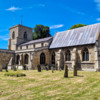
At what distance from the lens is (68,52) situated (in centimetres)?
2869

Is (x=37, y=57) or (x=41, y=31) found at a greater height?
(x=41, y=31)

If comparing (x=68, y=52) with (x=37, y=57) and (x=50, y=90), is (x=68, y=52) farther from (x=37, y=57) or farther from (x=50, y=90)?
(x=50, y=90)

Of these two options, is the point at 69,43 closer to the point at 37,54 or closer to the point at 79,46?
the point at 79,46

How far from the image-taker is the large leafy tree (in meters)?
57.7

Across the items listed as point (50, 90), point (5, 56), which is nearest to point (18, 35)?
point (5, 56)

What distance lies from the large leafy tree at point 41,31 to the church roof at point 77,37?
24050 millimetres

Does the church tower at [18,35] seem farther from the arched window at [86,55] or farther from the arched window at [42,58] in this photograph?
the arched window at [86,55]

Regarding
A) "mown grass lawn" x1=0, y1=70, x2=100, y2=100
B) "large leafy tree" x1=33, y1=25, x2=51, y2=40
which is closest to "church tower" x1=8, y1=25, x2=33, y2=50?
"large leafy tree" x1=33, y1=25, x2=51, y2=40

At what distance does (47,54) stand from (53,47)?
2468 mm

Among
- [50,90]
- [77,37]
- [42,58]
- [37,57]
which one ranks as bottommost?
[50,90]

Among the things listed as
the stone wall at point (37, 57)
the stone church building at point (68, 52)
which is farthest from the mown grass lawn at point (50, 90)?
the stone wall at point (37, 57)

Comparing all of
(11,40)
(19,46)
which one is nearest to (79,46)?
(19,46)

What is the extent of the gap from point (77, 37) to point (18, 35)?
86.8ft

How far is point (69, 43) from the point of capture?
2856 centimetres
